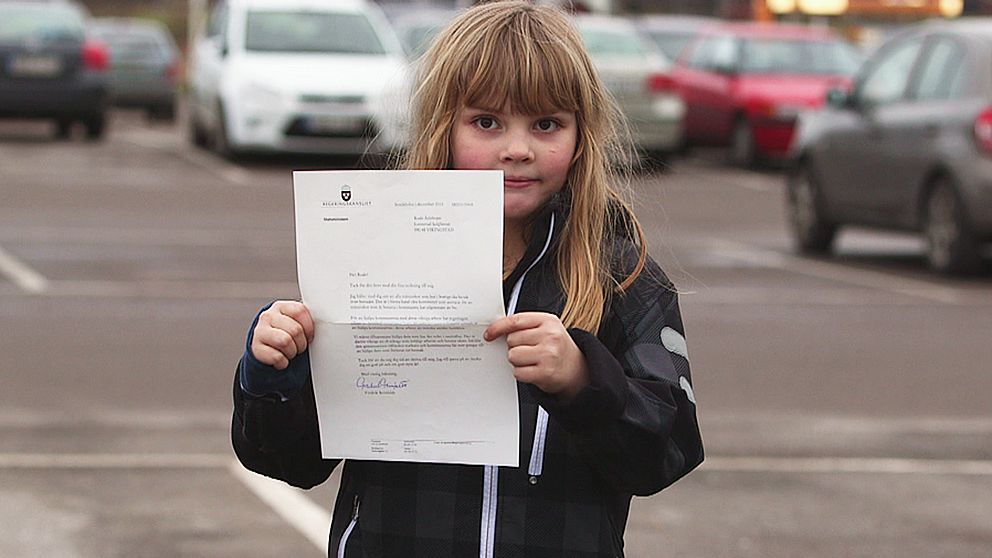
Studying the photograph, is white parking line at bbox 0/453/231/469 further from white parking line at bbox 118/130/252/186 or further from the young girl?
white parking line at bbox 118/130/252/186

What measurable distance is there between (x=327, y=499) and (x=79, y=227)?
926 centimetres

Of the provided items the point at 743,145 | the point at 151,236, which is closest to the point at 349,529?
the point at 151,236

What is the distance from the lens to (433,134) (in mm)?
2986

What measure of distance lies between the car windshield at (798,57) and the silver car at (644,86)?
1.11 metres

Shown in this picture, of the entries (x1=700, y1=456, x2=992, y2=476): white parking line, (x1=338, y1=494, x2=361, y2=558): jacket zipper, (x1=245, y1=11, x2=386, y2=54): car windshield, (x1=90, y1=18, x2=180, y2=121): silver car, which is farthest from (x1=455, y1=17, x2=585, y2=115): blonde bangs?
(x1=90, y1=18, x2=180, y2=121): silver car

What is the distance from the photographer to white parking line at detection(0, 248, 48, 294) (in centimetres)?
1197

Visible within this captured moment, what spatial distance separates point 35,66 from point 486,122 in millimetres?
21842

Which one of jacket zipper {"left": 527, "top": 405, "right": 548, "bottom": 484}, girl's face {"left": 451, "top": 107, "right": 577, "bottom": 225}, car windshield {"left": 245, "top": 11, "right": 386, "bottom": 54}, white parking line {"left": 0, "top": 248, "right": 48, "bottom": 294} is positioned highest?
girl's face {"left": 451, "top": 107, "right": 577, "bottom": 225}

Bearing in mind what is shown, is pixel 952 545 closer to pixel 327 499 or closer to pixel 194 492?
pixel 327 499

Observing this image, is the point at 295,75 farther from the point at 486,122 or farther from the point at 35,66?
the point at 486,122

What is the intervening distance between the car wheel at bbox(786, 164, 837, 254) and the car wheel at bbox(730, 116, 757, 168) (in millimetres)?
8202

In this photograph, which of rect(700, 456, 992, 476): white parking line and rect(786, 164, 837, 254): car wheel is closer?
rect(700, 456, 992, 476): white parking line

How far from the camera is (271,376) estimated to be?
2836 millimetres

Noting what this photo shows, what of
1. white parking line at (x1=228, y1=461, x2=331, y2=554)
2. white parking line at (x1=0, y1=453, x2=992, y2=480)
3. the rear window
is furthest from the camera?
the rear window
